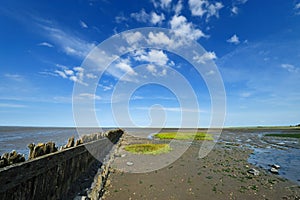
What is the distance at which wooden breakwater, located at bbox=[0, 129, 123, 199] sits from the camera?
3355 millimetres

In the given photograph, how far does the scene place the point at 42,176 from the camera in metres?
4.46

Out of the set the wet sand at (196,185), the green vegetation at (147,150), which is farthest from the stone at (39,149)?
the green vegetation at (147,150)

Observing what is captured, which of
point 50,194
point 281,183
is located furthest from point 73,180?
point 281,183

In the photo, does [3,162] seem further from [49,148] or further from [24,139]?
[24,139]

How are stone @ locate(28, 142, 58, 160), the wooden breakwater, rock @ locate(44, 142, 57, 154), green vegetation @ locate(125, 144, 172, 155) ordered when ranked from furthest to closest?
green vegetation @ locate(125, 144, 172, 155)
rock @ locate(44, 142, 57, 154)
stone @ locate(28, 142, 58, 160)
the wooden breakwater

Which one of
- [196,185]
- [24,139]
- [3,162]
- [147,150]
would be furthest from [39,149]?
[24,139]

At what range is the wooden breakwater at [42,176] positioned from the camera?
336 centimetres

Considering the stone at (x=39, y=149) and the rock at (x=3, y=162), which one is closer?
the rock at (x=3, y=162)

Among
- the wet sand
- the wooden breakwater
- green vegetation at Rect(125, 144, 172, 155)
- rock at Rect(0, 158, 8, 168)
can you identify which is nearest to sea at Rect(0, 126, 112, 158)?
green vegetation at Rect(125, 144, 172, 155)

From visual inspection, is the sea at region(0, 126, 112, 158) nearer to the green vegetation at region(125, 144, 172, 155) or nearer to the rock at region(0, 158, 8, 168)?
the green vegetation at region(125, 144, 172, 155)

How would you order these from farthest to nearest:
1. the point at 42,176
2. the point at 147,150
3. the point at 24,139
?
the point at 24,139 → the point at 147,150 → the point at 42,176

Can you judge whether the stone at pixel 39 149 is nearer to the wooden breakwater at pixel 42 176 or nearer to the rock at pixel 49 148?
the rock at pixel 49 148

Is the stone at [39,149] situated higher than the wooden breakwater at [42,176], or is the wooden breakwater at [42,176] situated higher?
the stone at [39,149]

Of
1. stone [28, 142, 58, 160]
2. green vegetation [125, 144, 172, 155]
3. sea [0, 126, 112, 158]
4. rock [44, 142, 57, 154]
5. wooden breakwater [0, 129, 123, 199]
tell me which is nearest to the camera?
wooden breakwater [0, 129, 123, 199]
